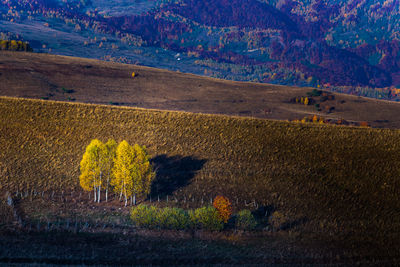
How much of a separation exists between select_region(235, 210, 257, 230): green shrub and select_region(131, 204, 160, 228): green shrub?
37.7ft

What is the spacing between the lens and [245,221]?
177 ft

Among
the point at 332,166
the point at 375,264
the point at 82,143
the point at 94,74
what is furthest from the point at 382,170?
the point at 94,74

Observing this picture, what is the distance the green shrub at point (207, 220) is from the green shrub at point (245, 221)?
2620mm

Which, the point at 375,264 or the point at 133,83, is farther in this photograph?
the point at 133,83

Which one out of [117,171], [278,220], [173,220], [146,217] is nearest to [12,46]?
[117,171]

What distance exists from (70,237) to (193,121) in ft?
136

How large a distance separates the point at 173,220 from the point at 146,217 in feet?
12.5

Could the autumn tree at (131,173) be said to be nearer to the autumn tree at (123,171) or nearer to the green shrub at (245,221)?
the autumn tree at (123,171)

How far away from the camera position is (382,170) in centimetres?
6975

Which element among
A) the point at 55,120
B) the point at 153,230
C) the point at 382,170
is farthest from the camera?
the point at 55,120

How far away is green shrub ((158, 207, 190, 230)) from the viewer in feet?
171

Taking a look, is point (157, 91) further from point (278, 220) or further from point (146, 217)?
point (278, 220)

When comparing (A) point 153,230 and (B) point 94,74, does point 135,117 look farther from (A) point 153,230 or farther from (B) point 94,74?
(B) point 94,74

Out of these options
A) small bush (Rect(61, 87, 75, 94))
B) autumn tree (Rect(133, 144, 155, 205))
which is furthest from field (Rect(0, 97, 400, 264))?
small bush (Rect(61, 87, 75, 94))
